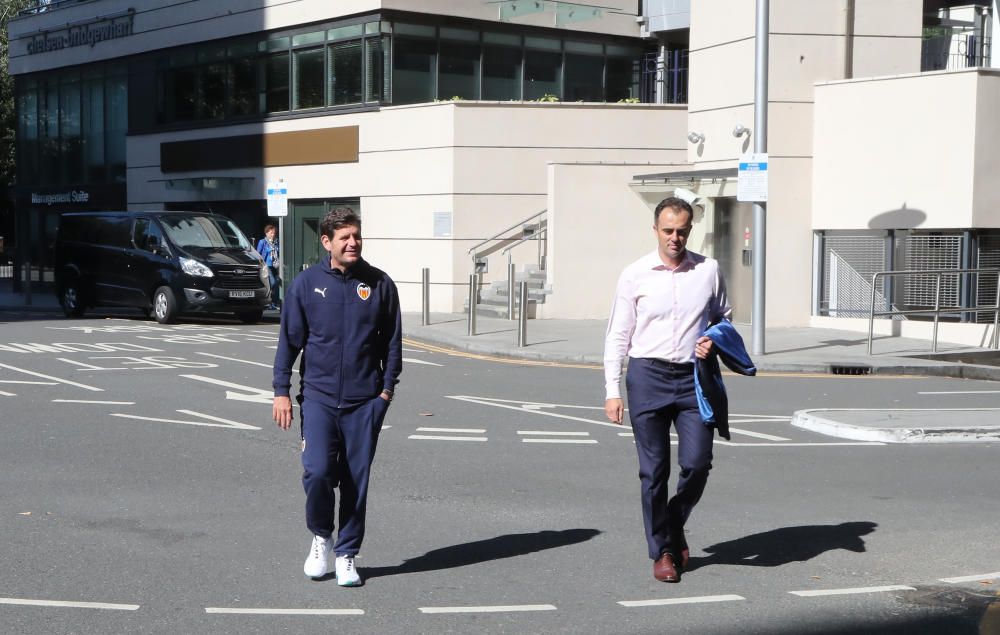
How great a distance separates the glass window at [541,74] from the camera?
1213 inches

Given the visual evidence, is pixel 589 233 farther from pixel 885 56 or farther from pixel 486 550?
pixel 486 550

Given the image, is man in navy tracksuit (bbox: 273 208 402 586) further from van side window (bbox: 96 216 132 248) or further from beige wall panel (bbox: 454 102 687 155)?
beige wall panel (bbox: 454 102 687 155)

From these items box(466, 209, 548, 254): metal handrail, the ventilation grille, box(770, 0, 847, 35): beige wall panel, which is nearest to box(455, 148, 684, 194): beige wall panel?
box(466, 209, 548, 254): metal handrail

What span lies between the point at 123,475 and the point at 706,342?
4734 millimetres

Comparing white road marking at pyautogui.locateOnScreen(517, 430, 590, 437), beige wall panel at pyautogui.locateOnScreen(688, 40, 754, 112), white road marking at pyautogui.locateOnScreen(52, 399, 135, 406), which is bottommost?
white road marking at pyautogui.locateOnScreen(517, 430, 590, 437)

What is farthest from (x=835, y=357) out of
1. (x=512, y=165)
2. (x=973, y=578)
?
(x=973, y=578)

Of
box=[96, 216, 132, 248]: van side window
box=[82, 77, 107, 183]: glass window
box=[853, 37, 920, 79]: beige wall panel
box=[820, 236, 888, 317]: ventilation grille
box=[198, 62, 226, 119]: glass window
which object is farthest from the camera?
box=[82, 77, 107, 183]: glass window

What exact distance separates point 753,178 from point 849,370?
282 cm

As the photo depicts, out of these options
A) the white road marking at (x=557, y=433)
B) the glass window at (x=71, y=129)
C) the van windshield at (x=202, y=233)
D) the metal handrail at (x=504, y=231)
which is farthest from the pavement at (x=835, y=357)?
the glass window at (x=71, y=129)

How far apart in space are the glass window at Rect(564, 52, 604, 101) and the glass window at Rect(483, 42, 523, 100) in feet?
4.58

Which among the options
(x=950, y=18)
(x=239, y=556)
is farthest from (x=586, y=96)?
(x=239, y=556)

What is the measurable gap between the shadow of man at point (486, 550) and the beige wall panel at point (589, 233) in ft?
57.0

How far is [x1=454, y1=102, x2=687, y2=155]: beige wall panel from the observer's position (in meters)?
27.2

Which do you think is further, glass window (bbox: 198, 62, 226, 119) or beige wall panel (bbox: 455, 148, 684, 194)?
glass window (bbox: 198, 62, 226, 119)
